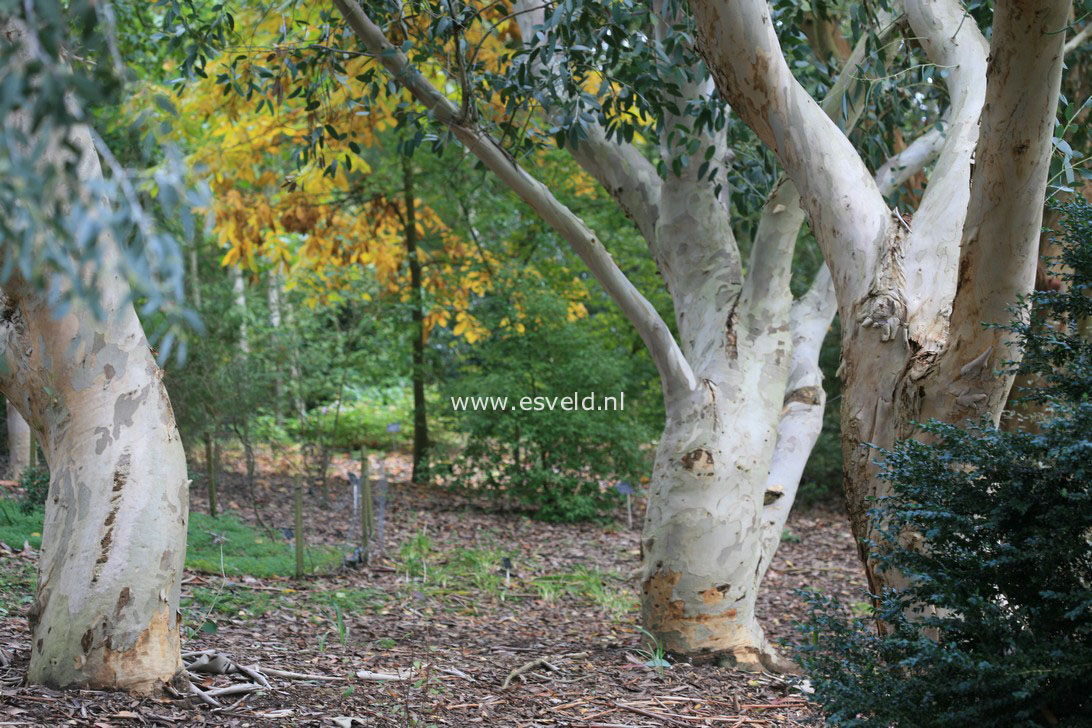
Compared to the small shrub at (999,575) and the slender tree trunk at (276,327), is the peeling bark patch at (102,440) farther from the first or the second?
the slender tree trunk at (276,327)

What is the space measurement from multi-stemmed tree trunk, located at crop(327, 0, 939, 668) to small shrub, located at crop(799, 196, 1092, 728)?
2.40 meters

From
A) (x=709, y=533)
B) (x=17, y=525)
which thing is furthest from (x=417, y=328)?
(x=709, y=533)

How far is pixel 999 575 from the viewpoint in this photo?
2.52 metres

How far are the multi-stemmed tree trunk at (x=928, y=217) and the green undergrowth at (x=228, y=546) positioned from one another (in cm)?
446

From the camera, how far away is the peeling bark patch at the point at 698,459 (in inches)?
208

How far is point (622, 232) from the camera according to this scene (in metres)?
11.5

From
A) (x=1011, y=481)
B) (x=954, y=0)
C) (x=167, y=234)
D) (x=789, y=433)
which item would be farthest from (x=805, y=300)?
(x=167, y=234)

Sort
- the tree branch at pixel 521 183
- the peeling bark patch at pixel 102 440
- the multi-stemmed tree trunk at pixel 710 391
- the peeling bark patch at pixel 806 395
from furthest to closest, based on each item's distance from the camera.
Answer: the peeling bark patch at pixel 806 395 → the multi-stemmed tree trunk at pixel 710 391 → the tree branch at pixel 521 183 → the peeling bark patch at pixel 102 440

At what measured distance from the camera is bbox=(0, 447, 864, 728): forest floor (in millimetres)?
3900

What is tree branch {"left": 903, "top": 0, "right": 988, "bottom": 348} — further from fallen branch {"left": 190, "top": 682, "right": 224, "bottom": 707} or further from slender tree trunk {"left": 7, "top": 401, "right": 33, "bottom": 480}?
slender tree trunk {"left": 7, "top": 401, "right": 33, "bottom": 480}

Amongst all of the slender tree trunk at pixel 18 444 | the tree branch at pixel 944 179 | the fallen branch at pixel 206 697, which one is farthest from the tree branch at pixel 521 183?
the slender tree trunk at pixel 18 444

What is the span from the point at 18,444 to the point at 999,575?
29.3ft

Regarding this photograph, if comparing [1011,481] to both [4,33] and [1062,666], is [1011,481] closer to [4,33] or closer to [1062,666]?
[1062,666]

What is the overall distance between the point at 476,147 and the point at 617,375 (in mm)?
5947
